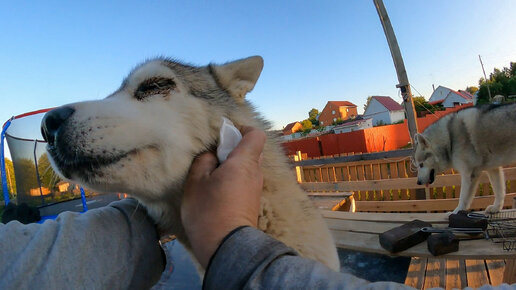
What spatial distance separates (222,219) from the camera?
80 centimetres

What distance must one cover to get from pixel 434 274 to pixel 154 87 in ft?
12.3

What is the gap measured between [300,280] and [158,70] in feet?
3.95

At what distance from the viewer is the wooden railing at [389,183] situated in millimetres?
4984

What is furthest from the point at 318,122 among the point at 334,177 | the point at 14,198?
the point at 14,198

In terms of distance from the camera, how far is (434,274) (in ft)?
10.3

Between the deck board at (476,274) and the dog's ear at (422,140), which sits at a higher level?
the dog's ear at (422,140)

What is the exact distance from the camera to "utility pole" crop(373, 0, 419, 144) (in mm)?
5156

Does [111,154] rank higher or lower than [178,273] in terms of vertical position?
higher

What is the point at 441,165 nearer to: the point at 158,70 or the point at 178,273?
the point at 178,273

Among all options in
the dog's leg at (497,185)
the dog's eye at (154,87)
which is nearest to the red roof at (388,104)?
the dog's leg at (497,185)

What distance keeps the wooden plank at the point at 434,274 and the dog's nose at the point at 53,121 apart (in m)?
3.64

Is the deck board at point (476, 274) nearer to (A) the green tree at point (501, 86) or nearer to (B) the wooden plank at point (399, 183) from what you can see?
(B) the wooden plank at point (399, 183)

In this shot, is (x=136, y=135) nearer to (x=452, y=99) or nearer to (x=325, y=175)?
(x=325, y=175)

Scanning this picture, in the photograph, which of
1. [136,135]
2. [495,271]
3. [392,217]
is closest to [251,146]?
[136,135]
